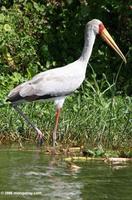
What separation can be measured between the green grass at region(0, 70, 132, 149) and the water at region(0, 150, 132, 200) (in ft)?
3.39

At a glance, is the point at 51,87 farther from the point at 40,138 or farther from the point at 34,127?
the point at 40,138

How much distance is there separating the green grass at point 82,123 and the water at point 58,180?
40.7 inches

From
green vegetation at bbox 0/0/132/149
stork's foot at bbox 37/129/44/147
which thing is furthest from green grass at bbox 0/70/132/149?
green vegetation at bbox 0/0/132/149

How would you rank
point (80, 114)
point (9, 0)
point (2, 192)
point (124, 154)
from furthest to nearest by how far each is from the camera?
point (9, 0) → point (80, 114) → point (124, 154) → point (2, 192)

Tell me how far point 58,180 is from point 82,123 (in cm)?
287

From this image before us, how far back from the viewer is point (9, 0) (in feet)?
55.1

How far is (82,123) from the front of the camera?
1077 centimetres

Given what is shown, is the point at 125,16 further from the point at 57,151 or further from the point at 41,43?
the point at 57,151

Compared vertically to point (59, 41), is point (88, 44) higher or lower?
lower

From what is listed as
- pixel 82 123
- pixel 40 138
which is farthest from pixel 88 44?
pixel 40 138

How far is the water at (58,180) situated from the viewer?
7270 mm

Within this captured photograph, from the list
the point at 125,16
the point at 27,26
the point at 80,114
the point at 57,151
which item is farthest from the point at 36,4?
the point at 57,151

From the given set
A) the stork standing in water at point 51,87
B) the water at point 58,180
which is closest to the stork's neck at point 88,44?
the stork standing in water at point 51,87

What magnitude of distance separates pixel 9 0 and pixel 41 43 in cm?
150
